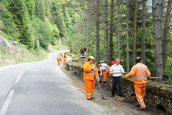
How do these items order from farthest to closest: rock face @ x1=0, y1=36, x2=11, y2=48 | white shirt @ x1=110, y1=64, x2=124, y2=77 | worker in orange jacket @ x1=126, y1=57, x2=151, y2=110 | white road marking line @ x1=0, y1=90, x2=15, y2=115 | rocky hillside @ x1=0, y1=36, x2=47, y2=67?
1. rock face @ x1=0, y1=36, x2=11, y2=48
2. rocky hillside @ x1=0, y1=36, x2=47, y2=67
3. white shirt @ x1=110, y1=64, x2=124, y2=77
4. worker in orange jacket @ x1=126, y1=57, x2=151, y2=110
5. white road marking line @ x1=0, y1=90, x2=15, y2=115

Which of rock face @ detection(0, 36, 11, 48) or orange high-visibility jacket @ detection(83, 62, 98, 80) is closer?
orange high-visibility jacket @ detection(83, 62, 98, 80)

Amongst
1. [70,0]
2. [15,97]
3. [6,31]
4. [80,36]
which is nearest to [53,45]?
[6,31]

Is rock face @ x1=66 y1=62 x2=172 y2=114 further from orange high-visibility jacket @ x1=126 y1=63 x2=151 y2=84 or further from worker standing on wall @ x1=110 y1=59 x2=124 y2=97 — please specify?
worker standing on wall @ x1=110 y1=59 x2=124 y2=97

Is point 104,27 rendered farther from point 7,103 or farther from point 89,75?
point 7,103

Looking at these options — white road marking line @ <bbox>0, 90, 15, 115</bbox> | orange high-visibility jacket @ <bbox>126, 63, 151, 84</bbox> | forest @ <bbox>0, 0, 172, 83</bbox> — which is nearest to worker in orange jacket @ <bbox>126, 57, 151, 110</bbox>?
orange high-visibility jacket @ <bbox>126, 63, 151, 84</bbox>

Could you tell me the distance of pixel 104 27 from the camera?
25.2 m

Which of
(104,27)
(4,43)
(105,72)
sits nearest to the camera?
(105,72)

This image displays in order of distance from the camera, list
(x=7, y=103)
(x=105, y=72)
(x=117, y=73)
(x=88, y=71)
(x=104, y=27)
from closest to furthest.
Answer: (x=7, y=103) < (x=88, y=71) < (x=117, y=73) < (x=105, y=72) < (x=104, y=27)

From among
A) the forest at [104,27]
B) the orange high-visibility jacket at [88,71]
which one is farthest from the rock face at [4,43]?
the orange high-visibility jacket at [88,71]

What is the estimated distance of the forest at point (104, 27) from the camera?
687 inches

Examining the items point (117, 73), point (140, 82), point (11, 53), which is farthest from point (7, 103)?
point (11, 53)

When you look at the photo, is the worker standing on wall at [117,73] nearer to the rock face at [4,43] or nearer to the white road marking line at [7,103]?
the white road marking line at [7,103]

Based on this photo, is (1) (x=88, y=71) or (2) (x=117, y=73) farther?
(2) (x=117, y=73)

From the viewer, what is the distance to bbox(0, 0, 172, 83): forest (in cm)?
1744
